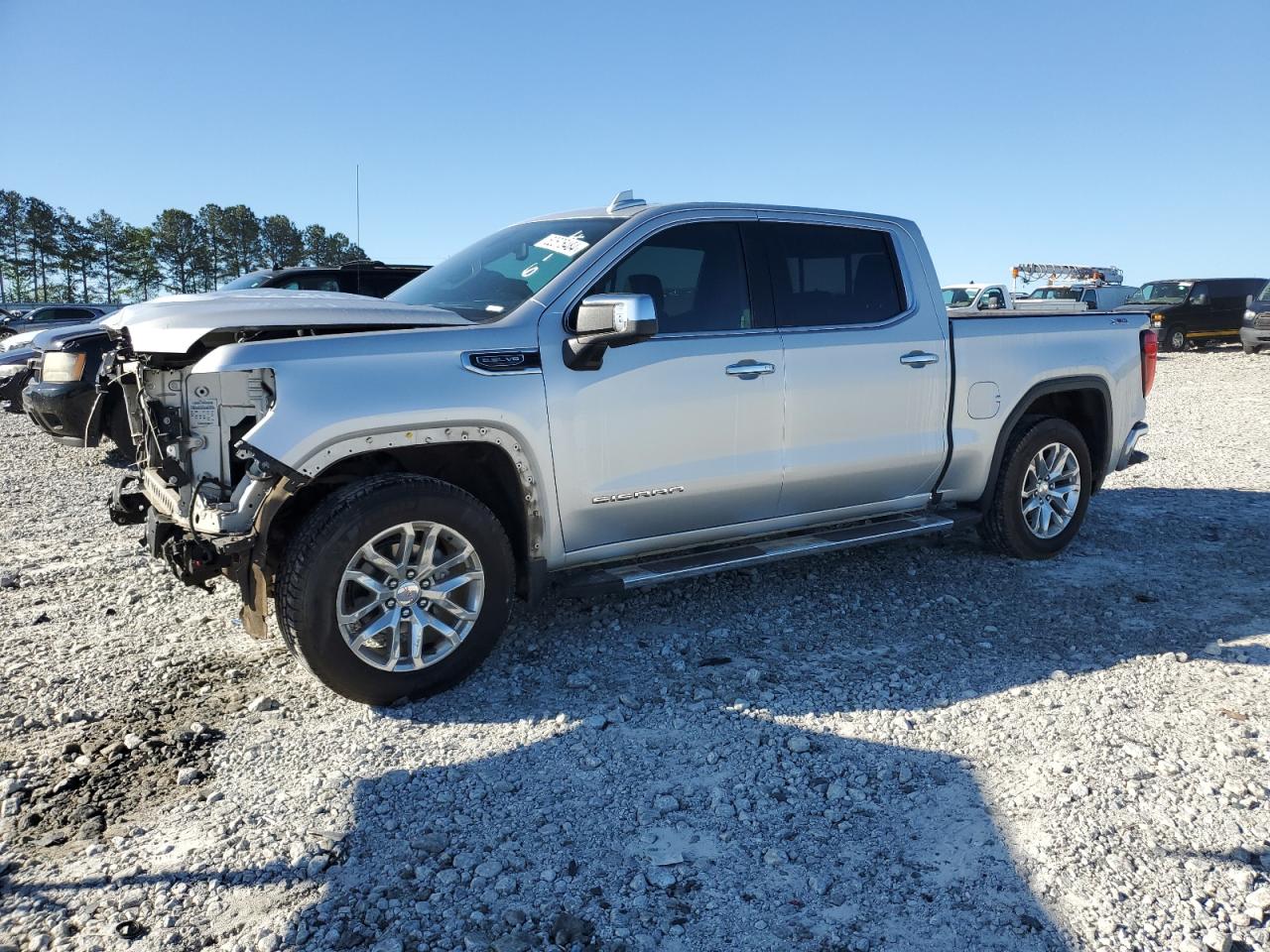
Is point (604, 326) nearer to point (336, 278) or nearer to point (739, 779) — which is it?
point (739, 779)

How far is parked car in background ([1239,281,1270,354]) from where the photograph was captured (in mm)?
21141

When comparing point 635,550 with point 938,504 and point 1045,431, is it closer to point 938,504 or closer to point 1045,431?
point 938,504

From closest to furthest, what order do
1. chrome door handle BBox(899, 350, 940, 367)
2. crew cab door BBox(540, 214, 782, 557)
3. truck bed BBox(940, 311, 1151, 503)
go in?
1. crew cab door BBox(540, 214, 782, 557)
2. chrome door handle BBox(899, 350, 940, 367)
3. truck bed BBox(940, 311, 1151, 503)

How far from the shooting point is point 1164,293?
25734 millimetres

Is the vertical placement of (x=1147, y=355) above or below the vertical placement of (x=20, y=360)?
below

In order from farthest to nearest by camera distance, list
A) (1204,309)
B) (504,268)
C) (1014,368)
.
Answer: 1. (1204,309)
2. (1014,368)
3. (504,268)

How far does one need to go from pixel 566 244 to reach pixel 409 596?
5.86ft

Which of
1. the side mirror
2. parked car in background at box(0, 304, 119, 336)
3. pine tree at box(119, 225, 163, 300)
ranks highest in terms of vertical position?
pine tree at box(119, 225, 163, 300)

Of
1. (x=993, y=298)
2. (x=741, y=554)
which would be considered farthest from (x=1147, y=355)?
(x=993, y=298)

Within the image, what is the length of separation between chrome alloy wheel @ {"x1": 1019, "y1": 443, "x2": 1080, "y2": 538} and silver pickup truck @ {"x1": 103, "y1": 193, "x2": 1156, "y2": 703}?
0.55 ft

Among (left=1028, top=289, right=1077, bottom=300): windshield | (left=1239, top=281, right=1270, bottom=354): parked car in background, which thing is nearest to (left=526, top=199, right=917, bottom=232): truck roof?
(left=1239, top=281, right=1270, bottom=354): parked car in background

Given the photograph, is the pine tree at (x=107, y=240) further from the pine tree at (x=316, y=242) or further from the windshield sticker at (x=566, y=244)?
the windshield sticker at (x=566, y=244)

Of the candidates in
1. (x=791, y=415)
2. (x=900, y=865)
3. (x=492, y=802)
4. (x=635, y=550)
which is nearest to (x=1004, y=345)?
(x=791, y=415)

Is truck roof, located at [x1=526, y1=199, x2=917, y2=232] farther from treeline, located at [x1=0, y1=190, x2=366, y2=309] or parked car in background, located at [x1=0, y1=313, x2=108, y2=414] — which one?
treeline, located at [x1=0, y1=190, x2=366, y2=309]
